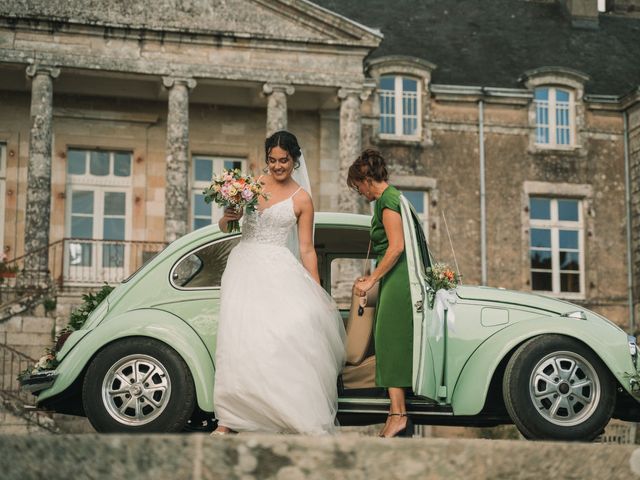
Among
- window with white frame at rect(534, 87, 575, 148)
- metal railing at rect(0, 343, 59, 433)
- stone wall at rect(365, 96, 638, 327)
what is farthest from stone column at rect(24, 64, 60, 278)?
window with white frame at rect(534, 87, 575, 148)

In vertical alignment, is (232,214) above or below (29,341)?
above

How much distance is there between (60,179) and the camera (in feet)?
81.4

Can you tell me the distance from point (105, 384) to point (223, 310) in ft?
3.12

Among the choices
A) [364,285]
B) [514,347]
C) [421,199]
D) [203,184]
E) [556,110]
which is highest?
[556,110]

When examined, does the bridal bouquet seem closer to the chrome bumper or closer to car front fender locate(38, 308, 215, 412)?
car front fender locate(38, 308, 215, 412)

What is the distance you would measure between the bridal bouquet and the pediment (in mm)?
16344

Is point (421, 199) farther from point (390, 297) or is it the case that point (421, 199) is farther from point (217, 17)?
point (390, 297)

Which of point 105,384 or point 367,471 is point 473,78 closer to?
point 105,384

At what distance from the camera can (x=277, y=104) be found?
2367cm

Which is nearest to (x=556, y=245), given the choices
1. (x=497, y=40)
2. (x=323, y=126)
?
(x=497, y=40)

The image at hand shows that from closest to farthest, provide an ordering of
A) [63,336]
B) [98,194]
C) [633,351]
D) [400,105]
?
[633,351], [63,336], [98,194], [400,105]

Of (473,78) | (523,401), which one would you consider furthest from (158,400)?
(473,78)

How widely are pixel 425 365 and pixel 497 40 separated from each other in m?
22.8

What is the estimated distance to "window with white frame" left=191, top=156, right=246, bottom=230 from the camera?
25219 mm
